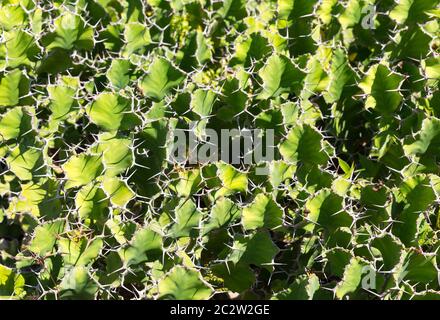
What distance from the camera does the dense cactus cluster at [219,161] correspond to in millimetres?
2027

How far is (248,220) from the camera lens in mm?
2104

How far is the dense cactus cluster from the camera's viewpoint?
6.65 feet

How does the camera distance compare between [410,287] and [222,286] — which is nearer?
[410,287]

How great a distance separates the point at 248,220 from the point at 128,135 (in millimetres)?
573

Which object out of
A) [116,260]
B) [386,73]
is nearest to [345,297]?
[116,260]

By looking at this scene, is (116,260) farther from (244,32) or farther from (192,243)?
(244,32)

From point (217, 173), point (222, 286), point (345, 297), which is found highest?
point (217, 173)

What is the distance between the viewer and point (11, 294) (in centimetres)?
203

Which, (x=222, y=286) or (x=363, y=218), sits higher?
(x=363, y=218)

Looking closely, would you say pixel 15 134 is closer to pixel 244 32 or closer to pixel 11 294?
pixel 11 294

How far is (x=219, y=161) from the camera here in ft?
7.45
